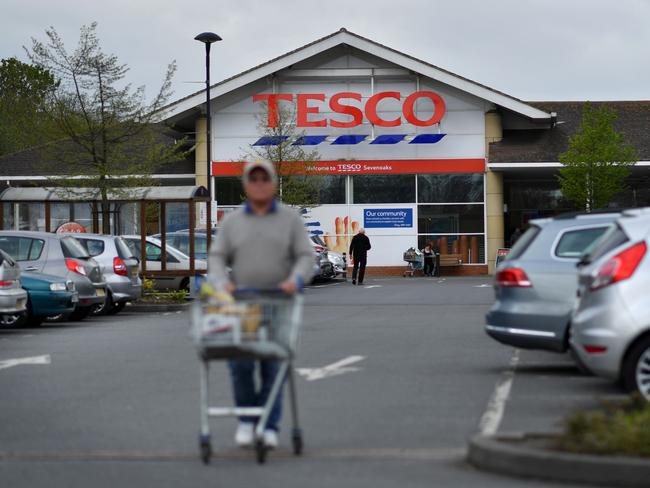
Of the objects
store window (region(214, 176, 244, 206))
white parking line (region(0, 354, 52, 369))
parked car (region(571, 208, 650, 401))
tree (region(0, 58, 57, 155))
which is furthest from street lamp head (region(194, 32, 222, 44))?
tree (region(0, 58, 57, 155))

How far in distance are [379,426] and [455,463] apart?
172 cm

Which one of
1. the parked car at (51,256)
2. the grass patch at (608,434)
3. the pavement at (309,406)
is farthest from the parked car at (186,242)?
the grass patch at (608,434)

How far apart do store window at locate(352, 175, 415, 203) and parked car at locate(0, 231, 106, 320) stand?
29108mm

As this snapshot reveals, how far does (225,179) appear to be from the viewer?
5309cm

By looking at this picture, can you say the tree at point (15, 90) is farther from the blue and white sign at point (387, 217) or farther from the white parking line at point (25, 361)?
the white parking line at point (25, 361)

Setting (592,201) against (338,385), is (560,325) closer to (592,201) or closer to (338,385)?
(338,385)

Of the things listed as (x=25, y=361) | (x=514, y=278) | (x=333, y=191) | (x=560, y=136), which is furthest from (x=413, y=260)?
(x=514, y=278)

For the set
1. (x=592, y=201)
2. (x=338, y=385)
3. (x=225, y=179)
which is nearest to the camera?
(x=338, y=385)

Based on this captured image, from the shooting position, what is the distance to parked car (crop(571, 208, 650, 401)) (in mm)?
10977

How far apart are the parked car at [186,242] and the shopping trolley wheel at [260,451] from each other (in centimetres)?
2437

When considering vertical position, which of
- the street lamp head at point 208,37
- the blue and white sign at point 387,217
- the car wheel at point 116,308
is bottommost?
the car wheel at point 116,308

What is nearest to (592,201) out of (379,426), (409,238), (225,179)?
(409,238)

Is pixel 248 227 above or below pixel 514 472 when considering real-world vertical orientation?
above

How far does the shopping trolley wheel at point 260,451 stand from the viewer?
843cm
